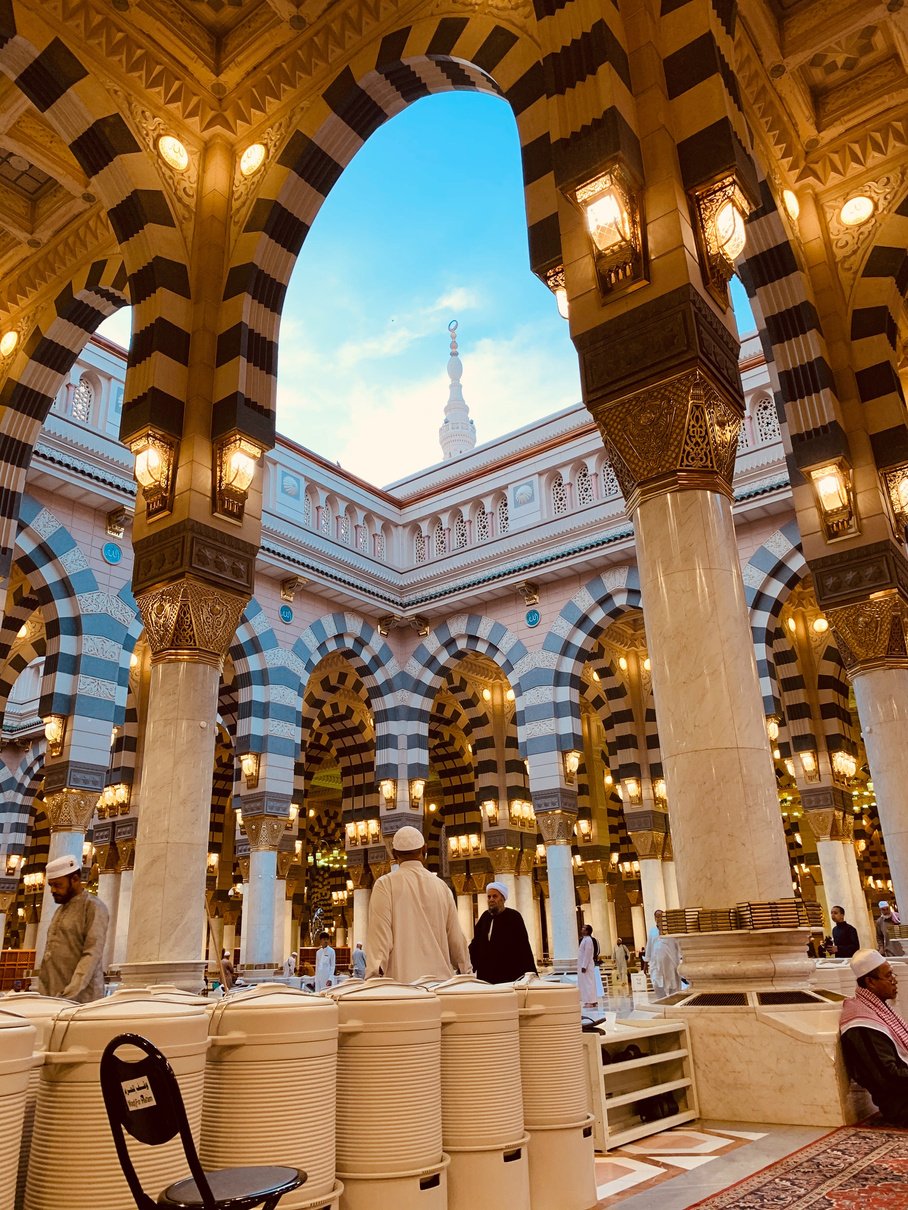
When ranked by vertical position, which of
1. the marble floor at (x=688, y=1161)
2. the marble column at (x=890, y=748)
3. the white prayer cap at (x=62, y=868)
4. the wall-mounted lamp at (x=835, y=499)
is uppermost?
the wall-mounted lamp at (x=835, y=499)

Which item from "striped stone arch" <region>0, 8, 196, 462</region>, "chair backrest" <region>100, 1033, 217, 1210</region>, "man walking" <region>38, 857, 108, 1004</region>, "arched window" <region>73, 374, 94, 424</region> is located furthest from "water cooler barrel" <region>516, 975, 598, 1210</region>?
"arched window" <region>73, 374, 94, 424</region>

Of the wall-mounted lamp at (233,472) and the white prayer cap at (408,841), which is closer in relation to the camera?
the white prayer cap at (408,841)

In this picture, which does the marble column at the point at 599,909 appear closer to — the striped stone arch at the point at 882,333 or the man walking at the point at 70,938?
the striped stone arch at the point at 882,333

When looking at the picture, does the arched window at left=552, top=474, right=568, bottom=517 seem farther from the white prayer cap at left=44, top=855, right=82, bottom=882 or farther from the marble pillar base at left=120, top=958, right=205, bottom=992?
the white prayer cap at left=44, top=855, right=82, bottom=882

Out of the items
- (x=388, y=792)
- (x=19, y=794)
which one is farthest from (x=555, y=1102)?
(x=19, y=794)

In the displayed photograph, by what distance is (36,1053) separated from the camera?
1961mm

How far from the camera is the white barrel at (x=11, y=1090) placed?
5.59ft

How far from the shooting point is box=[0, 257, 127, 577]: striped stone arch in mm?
8961

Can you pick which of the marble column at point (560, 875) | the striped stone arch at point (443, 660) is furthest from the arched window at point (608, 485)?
the marble column at point (560, 875)

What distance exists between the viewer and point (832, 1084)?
370 centimetres

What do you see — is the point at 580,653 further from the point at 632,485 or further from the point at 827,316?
the point at 632,485

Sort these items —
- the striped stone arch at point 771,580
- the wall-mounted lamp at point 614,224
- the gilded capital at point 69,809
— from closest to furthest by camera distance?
the wall-mounted lamp at point 614,224 → the gilded capital at point 69,809 → the striped stone arch at point 771,580

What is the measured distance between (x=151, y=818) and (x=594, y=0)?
19.6ft

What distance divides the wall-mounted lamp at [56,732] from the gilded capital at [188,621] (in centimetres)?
551
